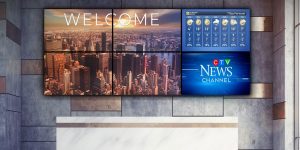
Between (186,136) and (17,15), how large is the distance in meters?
2.54

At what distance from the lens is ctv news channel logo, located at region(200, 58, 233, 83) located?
21.3ft

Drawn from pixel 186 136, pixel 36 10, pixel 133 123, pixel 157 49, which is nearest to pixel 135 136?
pixel 133 123

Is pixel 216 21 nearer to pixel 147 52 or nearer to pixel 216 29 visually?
pixel 216 29

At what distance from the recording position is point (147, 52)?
6.51 metres

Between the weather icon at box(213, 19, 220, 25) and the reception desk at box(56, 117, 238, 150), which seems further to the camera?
the weather icon at box(213, 19, 220, 25)

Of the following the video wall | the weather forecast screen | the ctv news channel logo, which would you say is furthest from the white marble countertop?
the weather forecast screen

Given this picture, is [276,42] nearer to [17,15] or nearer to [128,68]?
[128,68]

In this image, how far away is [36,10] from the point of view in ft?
21.6

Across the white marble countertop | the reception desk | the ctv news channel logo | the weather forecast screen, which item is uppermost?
the weather forecast screen

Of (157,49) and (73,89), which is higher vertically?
(157,49)

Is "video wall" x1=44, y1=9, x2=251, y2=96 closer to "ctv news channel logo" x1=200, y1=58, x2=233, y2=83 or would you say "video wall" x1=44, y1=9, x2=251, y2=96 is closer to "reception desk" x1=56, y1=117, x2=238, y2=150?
"ctv news channel logo" x1=200, y1=58, x2=233, y2=83

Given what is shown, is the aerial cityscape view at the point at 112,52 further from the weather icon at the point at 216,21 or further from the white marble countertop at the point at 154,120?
the weather icon at the point at 216,21

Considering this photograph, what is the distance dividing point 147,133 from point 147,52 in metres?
1.00

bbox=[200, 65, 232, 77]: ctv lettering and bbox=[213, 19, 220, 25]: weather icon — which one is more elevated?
bbox=[213, 19, 220, 25]: weather icon
